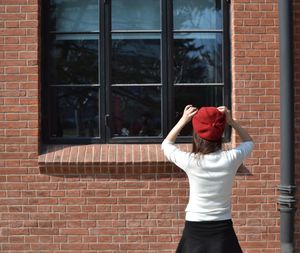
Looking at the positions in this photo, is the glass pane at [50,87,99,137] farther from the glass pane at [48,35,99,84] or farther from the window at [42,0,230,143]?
the glass pane at [48,35,99,84]

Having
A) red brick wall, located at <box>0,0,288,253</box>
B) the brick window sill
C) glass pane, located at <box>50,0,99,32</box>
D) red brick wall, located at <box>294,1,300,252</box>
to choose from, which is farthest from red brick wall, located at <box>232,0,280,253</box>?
glass pane, located at <box>50,0,99,32</box>

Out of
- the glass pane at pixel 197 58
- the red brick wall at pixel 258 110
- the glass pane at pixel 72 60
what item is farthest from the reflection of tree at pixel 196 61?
the glass pane at pixel 72 60

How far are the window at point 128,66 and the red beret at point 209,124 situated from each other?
246 cm

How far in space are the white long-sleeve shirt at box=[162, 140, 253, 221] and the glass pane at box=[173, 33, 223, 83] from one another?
2605 millimetres

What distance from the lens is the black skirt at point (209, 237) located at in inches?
138

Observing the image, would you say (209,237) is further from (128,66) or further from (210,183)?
(128,66)

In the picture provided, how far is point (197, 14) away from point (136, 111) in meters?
1.32

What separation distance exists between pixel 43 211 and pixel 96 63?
5.74 ft

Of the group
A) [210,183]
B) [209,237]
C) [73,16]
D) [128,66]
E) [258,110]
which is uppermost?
[73,16]

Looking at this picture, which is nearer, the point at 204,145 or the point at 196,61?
the point at 204,145

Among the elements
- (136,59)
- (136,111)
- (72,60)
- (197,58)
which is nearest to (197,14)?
(197,58)

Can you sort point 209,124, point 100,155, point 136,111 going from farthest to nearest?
1. point 136,111
2. point 100,155
3. point 209,124

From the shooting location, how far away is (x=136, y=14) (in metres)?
6.07

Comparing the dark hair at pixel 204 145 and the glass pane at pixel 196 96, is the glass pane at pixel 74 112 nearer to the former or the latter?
the glass pane at pixel 196 96
